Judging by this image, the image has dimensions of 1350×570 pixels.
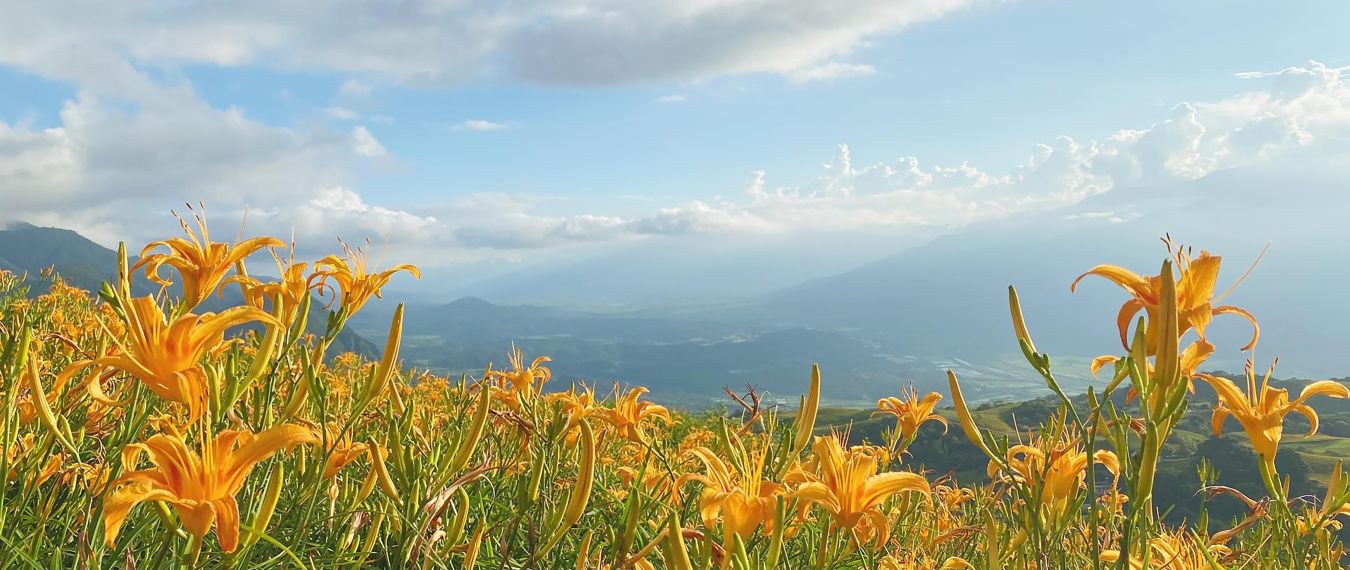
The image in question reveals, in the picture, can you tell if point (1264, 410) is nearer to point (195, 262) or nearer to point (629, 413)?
point (629, 413)

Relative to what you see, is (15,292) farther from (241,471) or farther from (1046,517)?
(1046,517)

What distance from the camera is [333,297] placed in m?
1.89

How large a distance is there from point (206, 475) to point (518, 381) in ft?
4.55

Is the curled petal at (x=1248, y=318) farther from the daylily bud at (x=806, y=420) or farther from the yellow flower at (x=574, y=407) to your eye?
the yellow flower at (x=574, y=407)

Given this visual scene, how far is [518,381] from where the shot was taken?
8.57 feet

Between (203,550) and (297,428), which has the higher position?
(297,428)

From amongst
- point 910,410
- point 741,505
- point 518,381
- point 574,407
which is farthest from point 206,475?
point 910,410

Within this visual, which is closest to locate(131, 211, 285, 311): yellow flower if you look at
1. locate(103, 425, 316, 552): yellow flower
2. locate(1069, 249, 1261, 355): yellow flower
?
locate(103, 425, 316, 552): yellow flower

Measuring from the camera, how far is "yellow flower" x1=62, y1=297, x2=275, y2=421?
1.31 meters

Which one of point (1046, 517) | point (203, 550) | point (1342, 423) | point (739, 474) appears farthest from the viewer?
point (1342, 423)

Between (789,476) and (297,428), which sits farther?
(789,476)

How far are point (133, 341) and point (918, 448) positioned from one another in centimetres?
2970

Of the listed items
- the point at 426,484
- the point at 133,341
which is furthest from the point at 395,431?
the point at 133,341

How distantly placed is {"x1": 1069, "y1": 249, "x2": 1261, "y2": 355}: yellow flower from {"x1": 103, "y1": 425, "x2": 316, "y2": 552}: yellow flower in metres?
1.56
